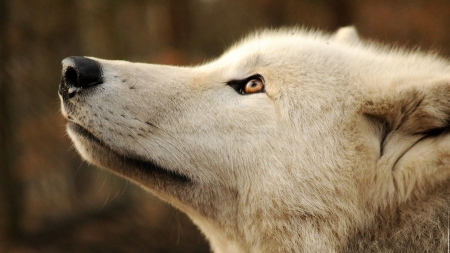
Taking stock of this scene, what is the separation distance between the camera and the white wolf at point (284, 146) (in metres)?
2.59

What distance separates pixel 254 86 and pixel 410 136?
3.14 ft

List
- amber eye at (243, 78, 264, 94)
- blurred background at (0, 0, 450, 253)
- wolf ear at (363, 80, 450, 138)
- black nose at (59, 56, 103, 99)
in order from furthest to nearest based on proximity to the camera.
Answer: blurred background at (0, 0, 450, 253)
amber eye at (243, 78, 264, 94)
black nose at (59, 56, 103, 99)
wolf ear at (363, 80, 450, 138)

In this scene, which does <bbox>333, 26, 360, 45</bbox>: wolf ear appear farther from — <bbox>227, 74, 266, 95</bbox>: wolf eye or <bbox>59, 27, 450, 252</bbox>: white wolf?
<bbox>227, 74, 266, 95</bbox>: wolf eye

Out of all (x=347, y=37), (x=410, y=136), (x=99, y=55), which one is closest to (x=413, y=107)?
(x=410, y=136)

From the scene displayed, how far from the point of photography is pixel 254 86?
2988 millimetres

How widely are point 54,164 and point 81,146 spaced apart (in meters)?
5.21

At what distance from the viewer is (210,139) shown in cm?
280

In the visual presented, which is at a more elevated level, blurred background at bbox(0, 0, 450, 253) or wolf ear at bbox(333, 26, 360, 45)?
wolf ear at bbox(333, 26, 360, 45)

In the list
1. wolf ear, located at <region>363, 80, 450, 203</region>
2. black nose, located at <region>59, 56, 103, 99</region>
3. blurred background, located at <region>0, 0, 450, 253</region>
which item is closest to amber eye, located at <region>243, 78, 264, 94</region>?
wolf ear, located at <region>363, 80, 450, 203</region>

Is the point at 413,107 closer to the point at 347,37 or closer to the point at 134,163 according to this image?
the point at 347,37

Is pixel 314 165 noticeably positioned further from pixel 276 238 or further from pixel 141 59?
pixel 141 59

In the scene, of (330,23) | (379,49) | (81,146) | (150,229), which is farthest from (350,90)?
(330,23)

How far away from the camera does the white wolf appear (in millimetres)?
2590

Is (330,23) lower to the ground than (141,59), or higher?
higher
